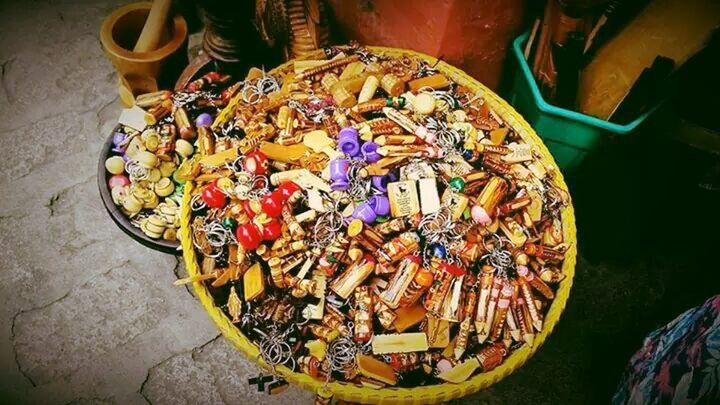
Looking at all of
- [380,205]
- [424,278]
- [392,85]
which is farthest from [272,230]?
[392,85]

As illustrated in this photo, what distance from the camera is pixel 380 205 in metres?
1.80

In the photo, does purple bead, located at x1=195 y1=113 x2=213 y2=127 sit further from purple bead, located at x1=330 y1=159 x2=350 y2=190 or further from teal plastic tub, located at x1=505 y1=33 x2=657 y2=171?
teal plastic tub, located at x1=505 y1=33 x2=657 y2=171

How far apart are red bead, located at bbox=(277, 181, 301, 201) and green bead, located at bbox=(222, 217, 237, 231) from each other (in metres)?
0.20

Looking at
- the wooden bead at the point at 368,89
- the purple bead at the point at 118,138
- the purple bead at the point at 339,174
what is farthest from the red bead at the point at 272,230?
the purple bead at the point at 118,138

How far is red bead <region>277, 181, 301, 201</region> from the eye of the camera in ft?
6.09

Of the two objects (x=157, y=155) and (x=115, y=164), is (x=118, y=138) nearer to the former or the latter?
(x=115, y=164)

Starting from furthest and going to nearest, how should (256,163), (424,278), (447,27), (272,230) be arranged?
1. (447,27)
2. (256,163)
3. (272,230)
4. (424,278)

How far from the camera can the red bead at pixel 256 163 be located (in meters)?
1.92

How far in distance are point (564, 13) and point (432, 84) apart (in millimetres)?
661

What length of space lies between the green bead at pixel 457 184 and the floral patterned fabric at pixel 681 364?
864 millimetres

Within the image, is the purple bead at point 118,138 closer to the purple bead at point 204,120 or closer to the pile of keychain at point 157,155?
the pile of keychain at point 157,155

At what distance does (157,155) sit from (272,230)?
96 cm

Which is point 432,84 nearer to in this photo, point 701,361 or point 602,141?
point 602,141

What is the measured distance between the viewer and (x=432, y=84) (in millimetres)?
2164
